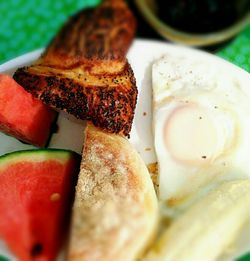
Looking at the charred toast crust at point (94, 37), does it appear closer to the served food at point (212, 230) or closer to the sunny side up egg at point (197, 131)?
the sunny side up egg at point (197, 131)

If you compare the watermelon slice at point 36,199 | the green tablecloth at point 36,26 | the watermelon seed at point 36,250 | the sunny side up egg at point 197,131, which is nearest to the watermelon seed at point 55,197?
the watermelon slice at point 36,199

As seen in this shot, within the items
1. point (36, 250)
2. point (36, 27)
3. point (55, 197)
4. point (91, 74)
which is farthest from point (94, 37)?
point (36, 250)

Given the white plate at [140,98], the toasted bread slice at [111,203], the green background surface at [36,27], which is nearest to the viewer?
the toasted bread slice at [111,203]

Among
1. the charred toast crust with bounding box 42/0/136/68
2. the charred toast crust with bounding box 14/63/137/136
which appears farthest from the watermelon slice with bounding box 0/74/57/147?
the charred toast crust with bounding box 42/0/136/68

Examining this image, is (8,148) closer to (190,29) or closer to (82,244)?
(82,244)

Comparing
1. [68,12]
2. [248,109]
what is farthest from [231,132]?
[68,12]

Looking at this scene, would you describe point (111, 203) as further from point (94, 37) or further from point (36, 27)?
point (36, 27)
